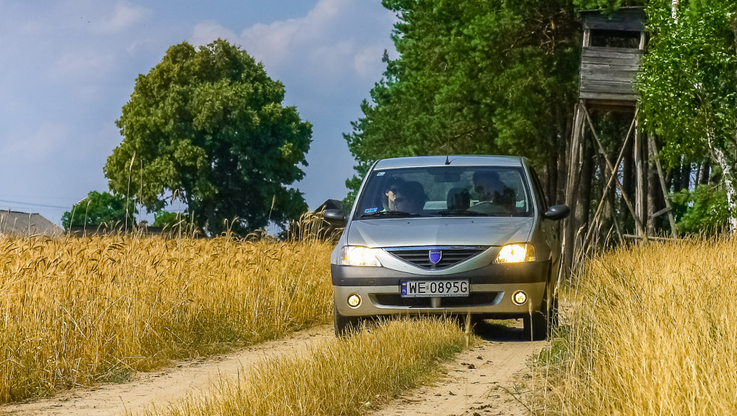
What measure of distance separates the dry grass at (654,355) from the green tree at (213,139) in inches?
1847

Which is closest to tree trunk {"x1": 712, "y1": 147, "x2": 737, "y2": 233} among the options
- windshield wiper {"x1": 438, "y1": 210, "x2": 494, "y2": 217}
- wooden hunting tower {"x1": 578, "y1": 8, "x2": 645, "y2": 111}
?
wooden hunting tower {"x1": 578, "y1": 8, "x2": 645, "y2": 111}

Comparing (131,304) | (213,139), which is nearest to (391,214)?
(131,304)

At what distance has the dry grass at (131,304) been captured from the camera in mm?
8297

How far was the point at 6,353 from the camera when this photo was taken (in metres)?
7.89

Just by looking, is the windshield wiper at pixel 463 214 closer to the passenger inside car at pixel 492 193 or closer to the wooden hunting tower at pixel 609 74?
the passenger inside car at pixel 492 193

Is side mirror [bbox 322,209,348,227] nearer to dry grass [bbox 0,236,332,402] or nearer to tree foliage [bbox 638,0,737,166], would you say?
dry grass [bbox 0,236,332,402]

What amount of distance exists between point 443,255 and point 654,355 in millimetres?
4052

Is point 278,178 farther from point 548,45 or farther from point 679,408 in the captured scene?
point 679,408

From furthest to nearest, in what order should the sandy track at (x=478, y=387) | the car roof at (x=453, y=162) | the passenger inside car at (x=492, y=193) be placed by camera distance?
the car roof at (x=453, y=162)
the passenger inside car at (x=492, y=193)
the sandy track at (x=478, y=387)

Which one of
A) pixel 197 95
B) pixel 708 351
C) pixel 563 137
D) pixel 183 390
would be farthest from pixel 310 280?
pixel 197 95

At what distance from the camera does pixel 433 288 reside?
31.3ft

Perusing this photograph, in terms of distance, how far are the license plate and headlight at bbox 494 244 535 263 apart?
42cm

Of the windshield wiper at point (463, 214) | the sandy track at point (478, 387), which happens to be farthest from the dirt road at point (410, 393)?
the windshield wiper at point (463, 214)

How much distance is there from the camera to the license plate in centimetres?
952
